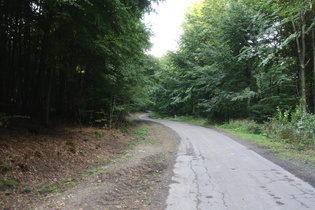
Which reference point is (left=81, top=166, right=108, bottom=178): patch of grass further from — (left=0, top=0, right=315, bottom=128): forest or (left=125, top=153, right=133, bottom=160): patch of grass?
(left=0, top=0, right=315, bottom=128): forest

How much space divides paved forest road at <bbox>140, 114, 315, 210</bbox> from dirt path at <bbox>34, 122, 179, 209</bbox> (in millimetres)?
324

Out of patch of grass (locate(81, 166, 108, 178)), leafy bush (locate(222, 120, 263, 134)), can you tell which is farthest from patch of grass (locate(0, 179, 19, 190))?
leafy bush (locate(222, 120, 263, 134))

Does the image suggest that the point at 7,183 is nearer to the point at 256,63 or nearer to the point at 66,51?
the point at 66,51

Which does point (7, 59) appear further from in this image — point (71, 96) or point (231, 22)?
point (231, 22)

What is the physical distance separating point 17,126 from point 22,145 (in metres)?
1.99

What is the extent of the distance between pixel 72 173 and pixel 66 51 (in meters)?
4.21

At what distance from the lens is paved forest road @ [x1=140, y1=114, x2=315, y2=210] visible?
358cm

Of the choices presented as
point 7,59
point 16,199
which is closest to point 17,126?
point 7,59

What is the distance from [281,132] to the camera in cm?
1024

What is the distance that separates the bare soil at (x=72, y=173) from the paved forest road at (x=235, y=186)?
0.44 meters

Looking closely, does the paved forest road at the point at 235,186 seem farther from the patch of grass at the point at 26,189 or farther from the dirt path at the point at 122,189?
the patch of grass at the point at 26,189

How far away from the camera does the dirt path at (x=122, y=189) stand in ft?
11.6

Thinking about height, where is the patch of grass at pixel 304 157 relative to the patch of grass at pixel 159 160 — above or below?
above

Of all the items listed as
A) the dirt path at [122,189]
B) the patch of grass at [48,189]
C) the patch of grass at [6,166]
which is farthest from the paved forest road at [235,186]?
the patch of grass at [6,166]
